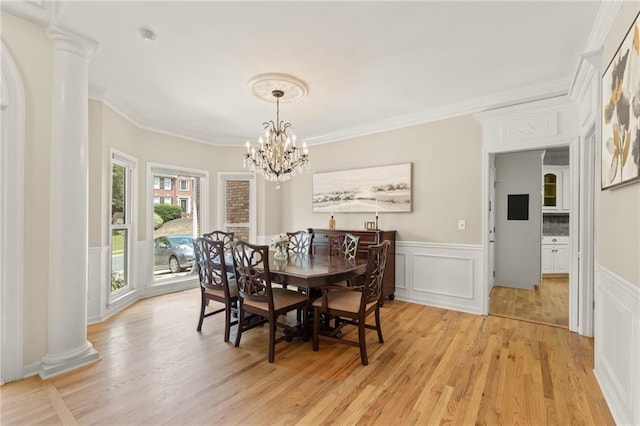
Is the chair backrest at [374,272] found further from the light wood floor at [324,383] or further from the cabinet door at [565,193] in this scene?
the cabinet door at [565,193]

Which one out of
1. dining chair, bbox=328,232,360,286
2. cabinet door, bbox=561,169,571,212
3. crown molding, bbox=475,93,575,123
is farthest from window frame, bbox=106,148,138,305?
cabinet door, bbox=561,169,571,212

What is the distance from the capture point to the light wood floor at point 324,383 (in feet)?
6.18

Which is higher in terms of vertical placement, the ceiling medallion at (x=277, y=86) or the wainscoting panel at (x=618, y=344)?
the ceiling medallion at (x=277, y=86)

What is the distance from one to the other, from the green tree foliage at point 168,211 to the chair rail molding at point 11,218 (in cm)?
261

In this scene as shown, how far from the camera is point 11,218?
7.16 ft

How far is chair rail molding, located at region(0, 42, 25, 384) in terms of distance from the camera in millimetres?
2152

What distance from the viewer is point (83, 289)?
8.26 ft

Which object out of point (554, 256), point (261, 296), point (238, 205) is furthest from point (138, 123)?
point (554, 256)

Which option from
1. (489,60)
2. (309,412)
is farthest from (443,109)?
(309,412)

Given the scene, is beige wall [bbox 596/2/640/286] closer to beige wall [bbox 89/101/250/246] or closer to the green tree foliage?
beige wall [bbox 89/101/250/246]

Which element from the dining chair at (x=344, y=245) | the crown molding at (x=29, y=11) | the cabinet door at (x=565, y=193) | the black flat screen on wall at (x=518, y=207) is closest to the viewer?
the crown molding at (x=29, y=11)

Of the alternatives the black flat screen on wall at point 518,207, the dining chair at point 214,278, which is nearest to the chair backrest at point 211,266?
the dining chair at point 214,278

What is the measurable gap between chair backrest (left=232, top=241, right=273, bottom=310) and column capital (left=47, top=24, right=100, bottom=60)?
2.05 meters

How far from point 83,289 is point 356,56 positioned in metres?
3.12
